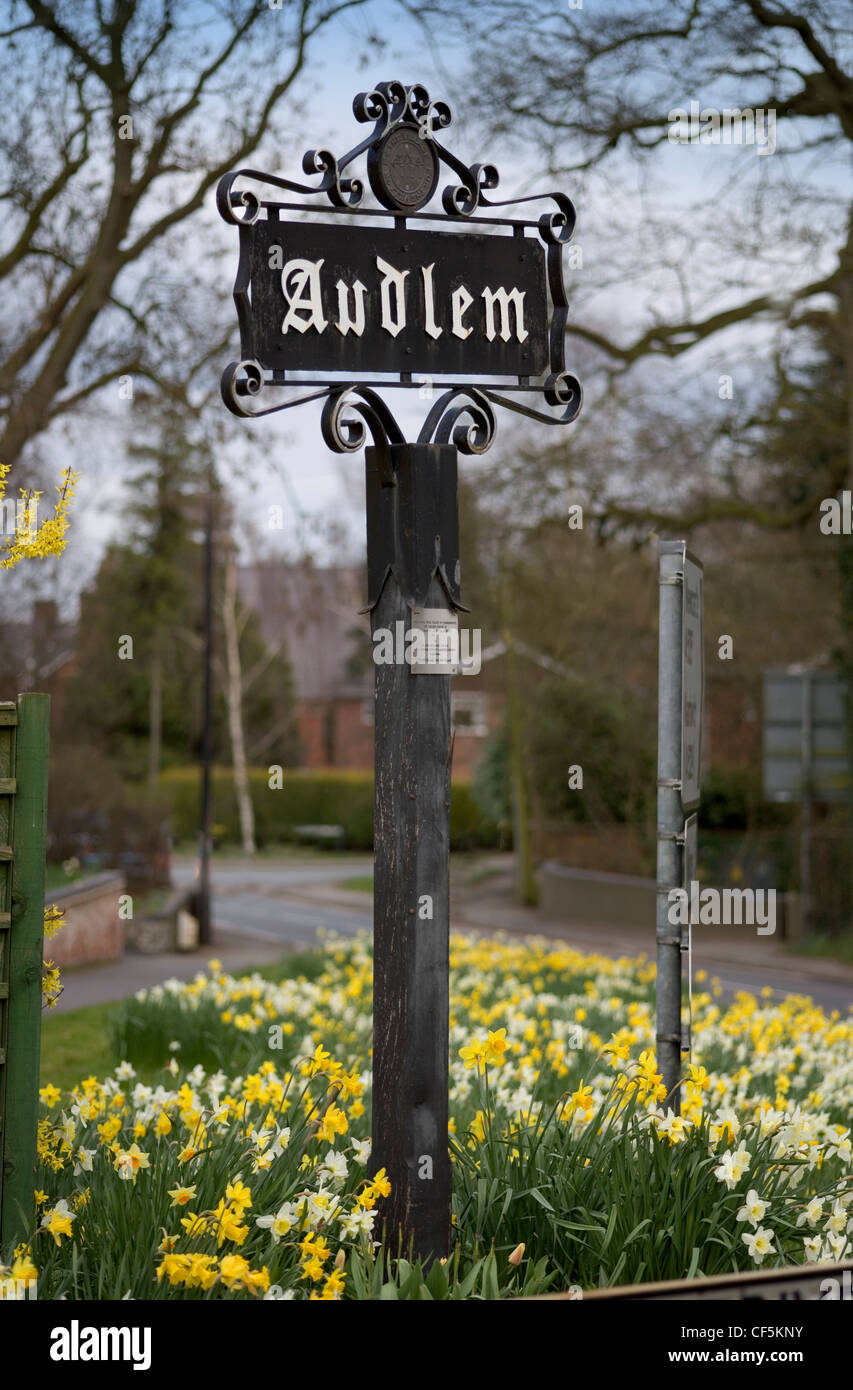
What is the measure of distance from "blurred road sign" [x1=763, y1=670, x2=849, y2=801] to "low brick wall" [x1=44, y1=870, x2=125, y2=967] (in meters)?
9.15

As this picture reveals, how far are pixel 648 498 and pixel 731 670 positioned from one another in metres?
5.48

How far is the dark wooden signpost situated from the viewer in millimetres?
3832

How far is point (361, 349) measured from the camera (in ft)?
12.9

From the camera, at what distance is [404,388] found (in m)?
4.04

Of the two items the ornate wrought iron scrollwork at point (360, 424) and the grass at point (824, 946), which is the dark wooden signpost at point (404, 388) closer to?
the ornate wrought iron scrollwork at point (360, 424)

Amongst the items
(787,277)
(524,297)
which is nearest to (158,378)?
(787,277)

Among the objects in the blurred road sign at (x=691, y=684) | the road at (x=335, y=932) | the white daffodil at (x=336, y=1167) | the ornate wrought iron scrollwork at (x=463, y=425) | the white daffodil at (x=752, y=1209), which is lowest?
the road at (x=335, y=932)

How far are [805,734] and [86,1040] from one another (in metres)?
12.9

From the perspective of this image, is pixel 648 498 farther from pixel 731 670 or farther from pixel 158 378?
pixel 158 378

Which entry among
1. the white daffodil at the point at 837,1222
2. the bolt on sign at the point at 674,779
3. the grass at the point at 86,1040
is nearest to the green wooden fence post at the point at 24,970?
the bolt on sign at the point at 674,779

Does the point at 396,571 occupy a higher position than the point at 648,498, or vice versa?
the point at 648,498

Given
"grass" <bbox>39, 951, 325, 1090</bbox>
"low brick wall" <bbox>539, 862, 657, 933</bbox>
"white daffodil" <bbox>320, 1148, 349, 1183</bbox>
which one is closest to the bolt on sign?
"white daffodil" <bbox>320, 1148, 349, 1183</bbox>

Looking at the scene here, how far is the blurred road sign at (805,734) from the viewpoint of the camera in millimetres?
19281

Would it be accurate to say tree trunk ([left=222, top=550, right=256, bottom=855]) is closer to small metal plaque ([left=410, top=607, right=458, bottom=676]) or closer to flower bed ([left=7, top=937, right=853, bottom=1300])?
flower bed ([left=7, top=937, right=853, bottom=1300])
